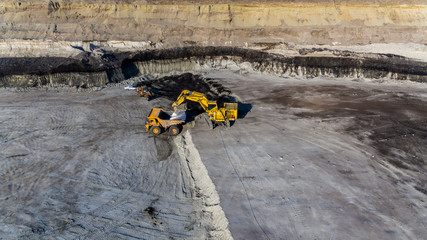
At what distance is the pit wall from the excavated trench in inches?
121

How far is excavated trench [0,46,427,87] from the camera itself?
21.3 metres

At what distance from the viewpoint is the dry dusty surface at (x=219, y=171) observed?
891 cm

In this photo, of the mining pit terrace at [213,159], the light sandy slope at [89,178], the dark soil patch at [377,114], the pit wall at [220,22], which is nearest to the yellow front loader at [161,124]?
the mining pit terrace at [213,159]

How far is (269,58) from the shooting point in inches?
1027

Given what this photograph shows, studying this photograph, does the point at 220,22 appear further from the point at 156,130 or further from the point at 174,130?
the point at 156,130

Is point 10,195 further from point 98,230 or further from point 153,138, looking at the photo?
point 153,138

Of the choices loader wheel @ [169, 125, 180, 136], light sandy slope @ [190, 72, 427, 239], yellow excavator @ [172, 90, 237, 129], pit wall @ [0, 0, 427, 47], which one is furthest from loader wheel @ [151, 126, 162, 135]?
pit wall @ [0, 0, 427, 47]

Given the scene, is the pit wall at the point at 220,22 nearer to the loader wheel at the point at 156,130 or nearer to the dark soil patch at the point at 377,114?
the dark soil patch at the point at 377,114

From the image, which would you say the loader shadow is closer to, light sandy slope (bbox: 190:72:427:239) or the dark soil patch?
light sandy slope (bbox: 190:72:427:239)

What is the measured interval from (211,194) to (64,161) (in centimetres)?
680

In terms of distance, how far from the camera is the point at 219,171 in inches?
454

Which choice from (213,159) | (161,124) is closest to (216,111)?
(161,124)

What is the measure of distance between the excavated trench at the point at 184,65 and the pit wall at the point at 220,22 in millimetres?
3063

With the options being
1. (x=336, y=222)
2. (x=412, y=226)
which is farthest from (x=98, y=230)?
(x=412, y=226)
